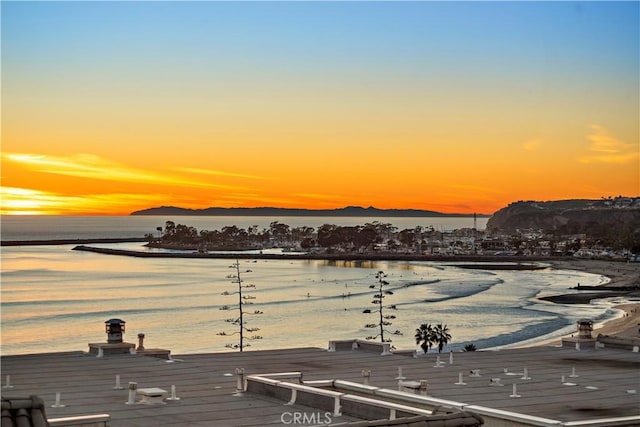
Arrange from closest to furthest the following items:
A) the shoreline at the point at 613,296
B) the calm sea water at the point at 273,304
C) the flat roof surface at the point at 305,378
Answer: the flat roof surface at the point at 305,378
the shoreline at the point at 613,296
the calm sea water at the point at 273,304

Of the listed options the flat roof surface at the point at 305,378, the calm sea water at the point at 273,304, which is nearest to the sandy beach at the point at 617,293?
the calm sea water at the point at 273,304

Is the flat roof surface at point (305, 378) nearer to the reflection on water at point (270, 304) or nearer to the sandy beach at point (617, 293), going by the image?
the sandy beach at point (617, 293)

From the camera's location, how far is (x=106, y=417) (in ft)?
35.8

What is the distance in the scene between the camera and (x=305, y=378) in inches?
727

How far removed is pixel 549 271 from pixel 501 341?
10201 centimetres

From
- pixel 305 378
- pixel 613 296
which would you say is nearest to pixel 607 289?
pixel 613 296

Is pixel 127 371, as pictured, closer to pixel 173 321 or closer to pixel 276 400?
pixel 276 400

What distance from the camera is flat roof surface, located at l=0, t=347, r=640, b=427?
13750 millimetres

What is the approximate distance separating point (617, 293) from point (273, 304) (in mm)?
39219

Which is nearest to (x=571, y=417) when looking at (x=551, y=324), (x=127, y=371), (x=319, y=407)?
(x=319, y=407)

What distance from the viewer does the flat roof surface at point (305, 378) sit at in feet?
45.1

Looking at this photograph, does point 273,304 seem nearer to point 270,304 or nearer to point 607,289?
point 270,304

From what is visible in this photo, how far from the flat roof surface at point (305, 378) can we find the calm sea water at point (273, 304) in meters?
40.4

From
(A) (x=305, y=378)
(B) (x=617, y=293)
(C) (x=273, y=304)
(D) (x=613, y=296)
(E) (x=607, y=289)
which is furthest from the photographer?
(E) (x=607, y=289)
